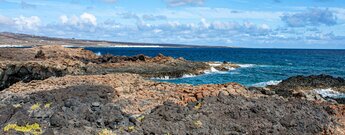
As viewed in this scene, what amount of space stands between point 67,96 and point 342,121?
11826 mm

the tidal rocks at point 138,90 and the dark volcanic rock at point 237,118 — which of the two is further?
the tidal rocks at point 138,90

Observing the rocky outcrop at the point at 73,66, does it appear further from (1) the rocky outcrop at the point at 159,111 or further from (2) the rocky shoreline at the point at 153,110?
(1) the rocky outcrop at the point at 159,111

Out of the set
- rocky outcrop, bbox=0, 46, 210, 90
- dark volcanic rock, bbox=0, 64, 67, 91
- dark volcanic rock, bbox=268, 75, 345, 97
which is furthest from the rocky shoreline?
rocky outcrop, bbox=0, 46, 210, 90

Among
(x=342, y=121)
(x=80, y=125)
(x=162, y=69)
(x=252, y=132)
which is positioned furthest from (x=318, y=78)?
(x=80, y=125)

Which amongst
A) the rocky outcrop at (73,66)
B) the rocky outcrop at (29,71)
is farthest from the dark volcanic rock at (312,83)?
the rocky outcrop at (29,71)

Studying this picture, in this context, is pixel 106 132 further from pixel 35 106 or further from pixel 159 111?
pixel 35 106

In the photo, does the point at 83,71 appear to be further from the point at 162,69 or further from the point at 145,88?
the point at 145,88

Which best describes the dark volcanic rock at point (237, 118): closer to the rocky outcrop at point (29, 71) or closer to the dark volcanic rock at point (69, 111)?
the dark volcanic rock at point (69, 111)

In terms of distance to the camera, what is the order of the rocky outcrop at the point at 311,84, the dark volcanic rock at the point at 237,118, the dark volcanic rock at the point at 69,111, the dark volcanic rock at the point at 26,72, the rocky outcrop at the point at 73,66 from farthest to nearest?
the rocky outcrop at the point at 73,66
the dark volcanic rock at the point at 26,72
the rocky outcrop at the point at 311,84
the dark volcanic rock at the point at 237,118
the dark volcanic rock at the point at 69,111

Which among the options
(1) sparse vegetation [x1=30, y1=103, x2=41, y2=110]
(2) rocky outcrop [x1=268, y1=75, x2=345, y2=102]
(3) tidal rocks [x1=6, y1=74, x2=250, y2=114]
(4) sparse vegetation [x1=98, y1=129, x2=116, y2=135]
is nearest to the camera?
(4) sparse vegetation [x1=98, y1=129, x2=116, y2=135]

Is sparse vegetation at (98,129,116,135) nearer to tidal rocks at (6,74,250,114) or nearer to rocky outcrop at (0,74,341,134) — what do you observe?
rocky outcrop at (0,74,341,134)

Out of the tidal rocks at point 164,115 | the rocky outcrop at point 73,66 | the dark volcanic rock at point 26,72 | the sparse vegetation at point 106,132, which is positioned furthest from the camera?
the rocky outcrop at point 73,66

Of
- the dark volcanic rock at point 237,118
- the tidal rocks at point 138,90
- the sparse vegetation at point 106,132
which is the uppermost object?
the tidal rocks at point 138,90

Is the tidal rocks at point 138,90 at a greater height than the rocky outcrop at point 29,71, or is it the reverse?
the tidal rocks at point 138,90
